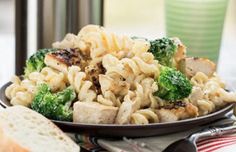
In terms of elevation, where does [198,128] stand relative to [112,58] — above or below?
below

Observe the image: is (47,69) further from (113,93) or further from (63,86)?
(113,93)

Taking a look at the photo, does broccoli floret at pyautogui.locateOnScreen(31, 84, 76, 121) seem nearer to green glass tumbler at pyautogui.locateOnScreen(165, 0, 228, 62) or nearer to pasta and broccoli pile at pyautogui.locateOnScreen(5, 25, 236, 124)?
pasta and broccoli pile at pyautogui.locateOnScreen(5, 25, 236, 124)

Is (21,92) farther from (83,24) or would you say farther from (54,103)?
(83,24)

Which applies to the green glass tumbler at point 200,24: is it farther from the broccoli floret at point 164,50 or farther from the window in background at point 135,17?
the broccoli floret at point 164,50

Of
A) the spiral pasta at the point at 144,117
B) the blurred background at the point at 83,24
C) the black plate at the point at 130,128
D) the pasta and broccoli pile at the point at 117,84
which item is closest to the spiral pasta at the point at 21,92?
the pasta and broccoli pile at the point at 117,84

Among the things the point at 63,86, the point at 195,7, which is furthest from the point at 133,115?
the point at 195,7

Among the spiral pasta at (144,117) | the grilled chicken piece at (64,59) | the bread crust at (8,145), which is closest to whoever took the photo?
the bread crust at (8,145)

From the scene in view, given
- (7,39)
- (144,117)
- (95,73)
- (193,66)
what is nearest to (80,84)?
(95,73)
